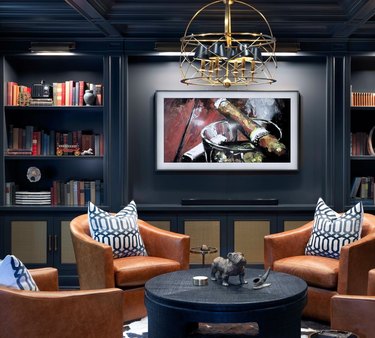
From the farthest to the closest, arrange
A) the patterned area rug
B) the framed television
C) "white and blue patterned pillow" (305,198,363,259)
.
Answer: the framed television
"white and blue patterned pillow" (305,198,363,259)
the patterned area rug

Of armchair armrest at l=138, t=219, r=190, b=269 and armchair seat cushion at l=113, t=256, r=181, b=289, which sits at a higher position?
armchair armrest at l=138, t=219, r=190, b=269

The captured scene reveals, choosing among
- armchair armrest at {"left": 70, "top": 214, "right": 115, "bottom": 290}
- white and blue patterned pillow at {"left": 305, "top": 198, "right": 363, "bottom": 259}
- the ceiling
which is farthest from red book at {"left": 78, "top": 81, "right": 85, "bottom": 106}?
white and blue patterned pillow at {"left": 305, "top": 198, "right": 363, "bottom": 259}

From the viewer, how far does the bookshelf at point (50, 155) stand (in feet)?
19.8

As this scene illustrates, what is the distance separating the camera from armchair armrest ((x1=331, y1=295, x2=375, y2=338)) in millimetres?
3100

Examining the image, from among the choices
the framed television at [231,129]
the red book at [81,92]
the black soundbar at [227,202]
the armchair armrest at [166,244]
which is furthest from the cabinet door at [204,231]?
the red book at [81,92]

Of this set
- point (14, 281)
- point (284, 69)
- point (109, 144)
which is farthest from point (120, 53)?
point (14, 281)

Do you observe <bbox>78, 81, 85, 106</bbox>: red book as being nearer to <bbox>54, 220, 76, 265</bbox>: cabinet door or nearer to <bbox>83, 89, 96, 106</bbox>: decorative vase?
<bbox>83, 89, 96, 106</bbox>: decorative vase

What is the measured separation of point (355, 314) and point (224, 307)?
2.29 ft

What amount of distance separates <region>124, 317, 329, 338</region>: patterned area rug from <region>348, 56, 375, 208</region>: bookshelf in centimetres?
199

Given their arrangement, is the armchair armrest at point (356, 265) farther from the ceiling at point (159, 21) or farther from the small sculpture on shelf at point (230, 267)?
the ceiling at point (159, 21)

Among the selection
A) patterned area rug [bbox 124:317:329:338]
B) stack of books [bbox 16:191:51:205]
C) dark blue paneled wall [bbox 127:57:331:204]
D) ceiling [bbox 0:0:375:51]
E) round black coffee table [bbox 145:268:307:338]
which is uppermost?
ceiling [bbox 0:0:375:51]

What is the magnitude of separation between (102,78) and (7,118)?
1.08m

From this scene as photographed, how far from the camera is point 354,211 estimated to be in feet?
15.6

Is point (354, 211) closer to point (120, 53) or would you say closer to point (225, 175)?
point (225, 175)
